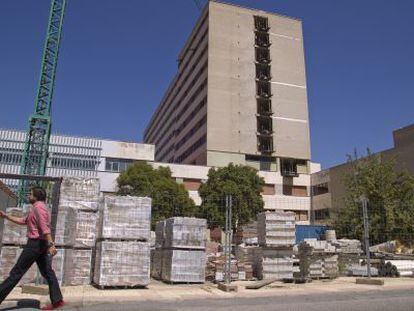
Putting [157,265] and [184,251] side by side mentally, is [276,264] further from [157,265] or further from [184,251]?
[157,265]

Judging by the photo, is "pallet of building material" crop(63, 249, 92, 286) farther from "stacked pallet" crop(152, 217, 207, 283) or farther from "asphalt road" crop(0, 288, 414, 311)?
"asphalt road" crop(0, 288, 414, 311)

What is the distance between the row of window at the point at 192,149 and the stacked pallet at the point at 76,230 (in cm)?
4921

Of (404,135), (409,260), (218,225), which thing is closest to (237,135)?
(404,135)

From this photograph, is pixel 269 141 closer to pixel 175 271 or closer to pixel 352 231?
pixel 352 231

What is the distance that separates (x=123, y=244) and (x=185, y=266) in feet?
7.60

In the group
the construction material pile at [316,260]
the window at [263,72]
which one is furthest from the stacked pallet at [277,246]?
the window at [263,72]

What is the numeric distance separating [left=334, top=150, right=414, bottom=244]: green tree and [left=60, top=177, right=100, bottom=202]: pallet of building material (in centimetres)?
1708

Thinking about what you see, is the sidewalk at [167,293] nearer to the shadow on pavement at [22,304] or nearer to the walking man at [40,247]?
the shadow on pavement at [22,304]

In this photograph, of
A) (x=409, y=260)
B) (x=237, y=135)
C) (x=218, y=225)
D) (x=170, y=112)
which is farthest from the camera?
(x=170, y=112)

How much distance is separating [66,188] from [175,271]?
13.1ft

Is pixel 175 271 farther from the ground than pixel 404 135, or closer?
closer

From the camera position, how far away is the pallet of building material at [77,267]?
37.4 ft

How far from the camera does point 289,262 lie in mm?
14211

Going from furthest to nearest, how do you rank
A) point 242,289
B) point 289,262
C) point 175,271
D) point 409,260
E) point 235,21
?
point 235,21
point 409,260
point 289,262
point 175,271
point 242,289
